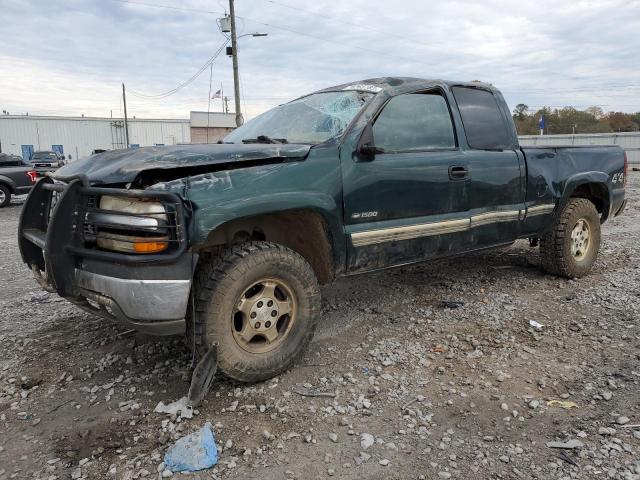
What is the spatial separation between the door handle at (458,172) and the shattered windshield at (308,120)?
88cm

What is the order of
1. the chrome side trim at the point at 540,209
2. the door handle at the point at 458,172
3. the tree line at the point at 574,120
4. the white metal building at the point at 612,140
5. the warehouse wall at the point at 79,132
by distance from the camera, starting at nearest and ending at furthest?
the door handle at the point at 458,172, the chrome side trim at the point at 540,209, the white metal building at the point at 612,140, the warehouse wall at the point at 79,132, the tree line at the point at 574,120

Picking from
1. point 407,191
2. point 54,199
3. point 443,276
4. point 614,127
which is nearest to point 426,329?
point 407,191

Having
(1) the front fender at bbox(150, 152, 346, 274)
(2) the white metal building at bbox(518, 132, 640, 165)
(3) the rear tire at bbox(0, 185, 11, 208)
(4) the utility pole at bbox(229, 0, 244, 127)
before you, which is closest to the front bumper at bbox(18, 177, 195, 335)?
(1) the front fender at bbox(150, 152, 346, 274)

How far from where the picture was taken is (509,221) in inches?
179

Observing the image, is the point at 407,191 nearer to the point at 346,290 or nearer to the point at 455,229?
the point at 455,229

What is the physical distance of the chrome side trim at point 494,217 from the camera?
4.23 m

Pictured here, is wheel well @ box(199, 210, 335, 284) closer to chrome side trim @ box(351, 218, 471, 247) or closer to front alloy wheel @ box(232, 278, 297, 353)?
chrome side trim @ box(351, 218, 471, 247)

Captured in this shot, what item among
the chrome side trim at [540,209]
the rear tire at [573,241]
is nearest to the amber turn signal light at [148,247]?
the chrome side trim at [540,209]

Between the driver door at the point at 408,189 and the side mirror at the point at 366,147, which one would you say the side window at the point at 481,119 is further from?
the side mirror at the point at 366,147

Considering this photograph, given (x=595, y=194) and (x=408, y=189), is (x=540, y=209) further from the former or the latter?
(x=408, y=189)

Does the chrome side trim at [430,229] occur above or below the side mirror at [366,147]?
below

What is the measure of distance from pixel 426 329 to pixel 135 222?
2.41m

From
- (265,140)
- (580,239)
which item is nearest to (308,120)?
(265,140)

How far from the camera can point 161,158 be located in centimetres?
277
